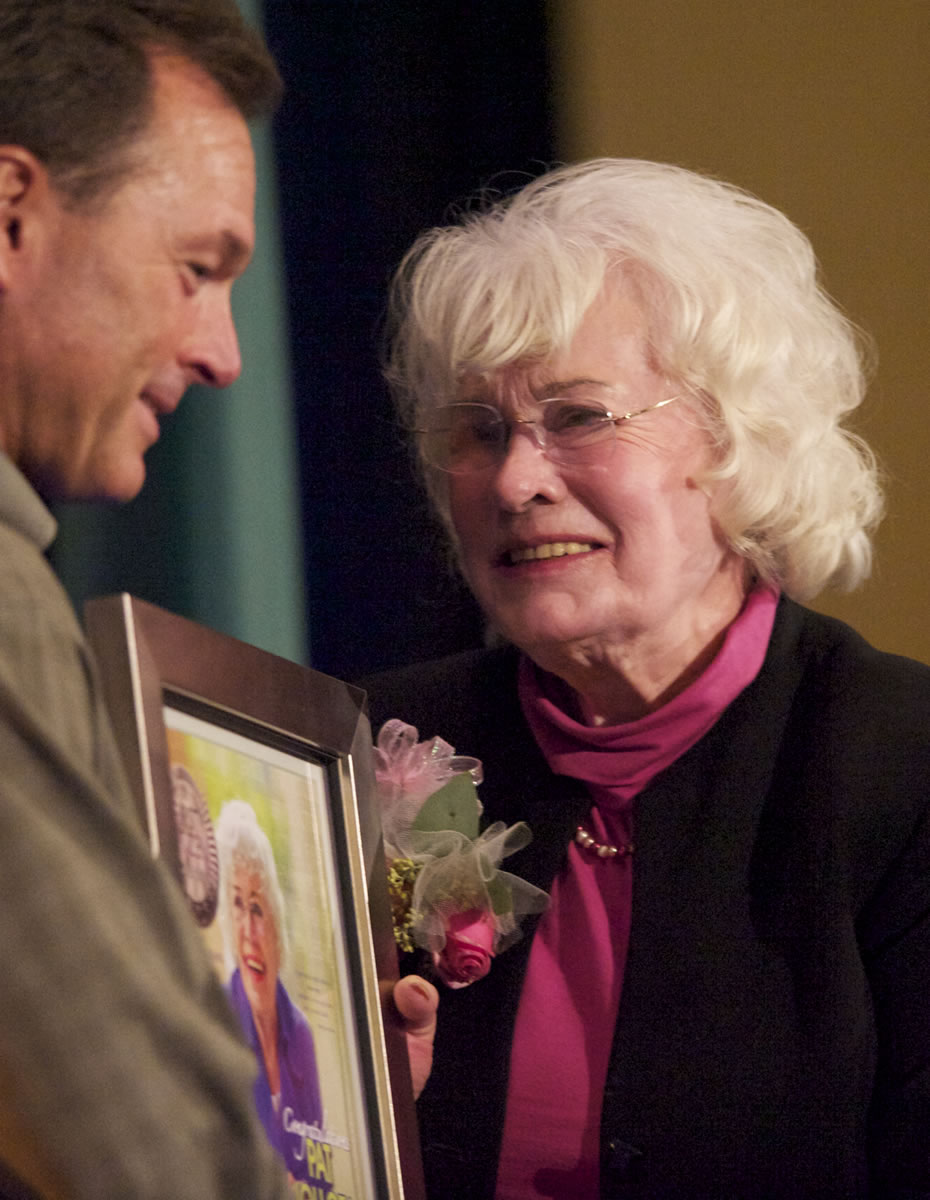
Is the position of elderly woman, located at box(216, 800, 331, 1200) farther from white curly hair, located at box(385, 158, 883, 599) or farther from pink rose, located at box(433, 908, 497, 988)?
white curly hair, located at box(385, 158, 883, 599)

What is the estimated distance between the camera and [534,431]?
1.88 metres

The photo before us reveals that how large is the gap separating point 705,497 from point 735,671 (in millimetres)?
248

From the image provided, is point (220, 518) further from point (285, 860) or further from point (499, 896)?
point (285, 860)

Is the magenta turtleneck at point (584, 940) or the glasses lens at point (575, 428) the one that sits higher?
the glasses lens at point (575, 428)

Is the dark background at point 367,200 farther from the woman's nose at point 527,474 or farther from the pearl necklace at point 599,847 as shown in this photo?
the pearl necklace at point 599,847

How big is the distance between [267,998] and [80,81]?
2.21ft

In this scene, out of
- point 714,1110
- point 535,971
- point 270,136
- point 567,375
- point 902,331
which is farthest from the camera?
point 270,136

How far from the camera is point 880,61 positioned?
9.20 feet

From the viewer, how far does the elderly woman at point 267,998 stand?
1.04m

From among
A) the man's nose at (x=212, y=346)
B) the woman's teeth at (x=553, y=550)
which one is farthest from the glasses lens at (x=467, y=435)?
the man's nose at (x=212, y=346)

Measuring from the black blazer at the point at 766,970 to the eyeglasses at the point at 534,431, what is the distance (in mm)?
377

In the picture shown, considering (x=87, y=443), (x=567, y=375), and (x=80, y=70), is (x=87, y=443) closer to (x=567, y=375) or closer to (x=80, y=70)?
(x=80, y=70)

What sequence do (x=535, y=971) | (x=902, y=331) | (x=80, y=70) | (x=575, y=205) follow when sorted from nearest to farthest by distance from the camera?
(x=80, y=70)
(x=535, y=971)
(x=575, y=205)
(x=902, y=331)

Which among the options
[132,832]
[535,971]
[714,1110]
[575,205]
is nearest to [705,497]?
[575,205]
